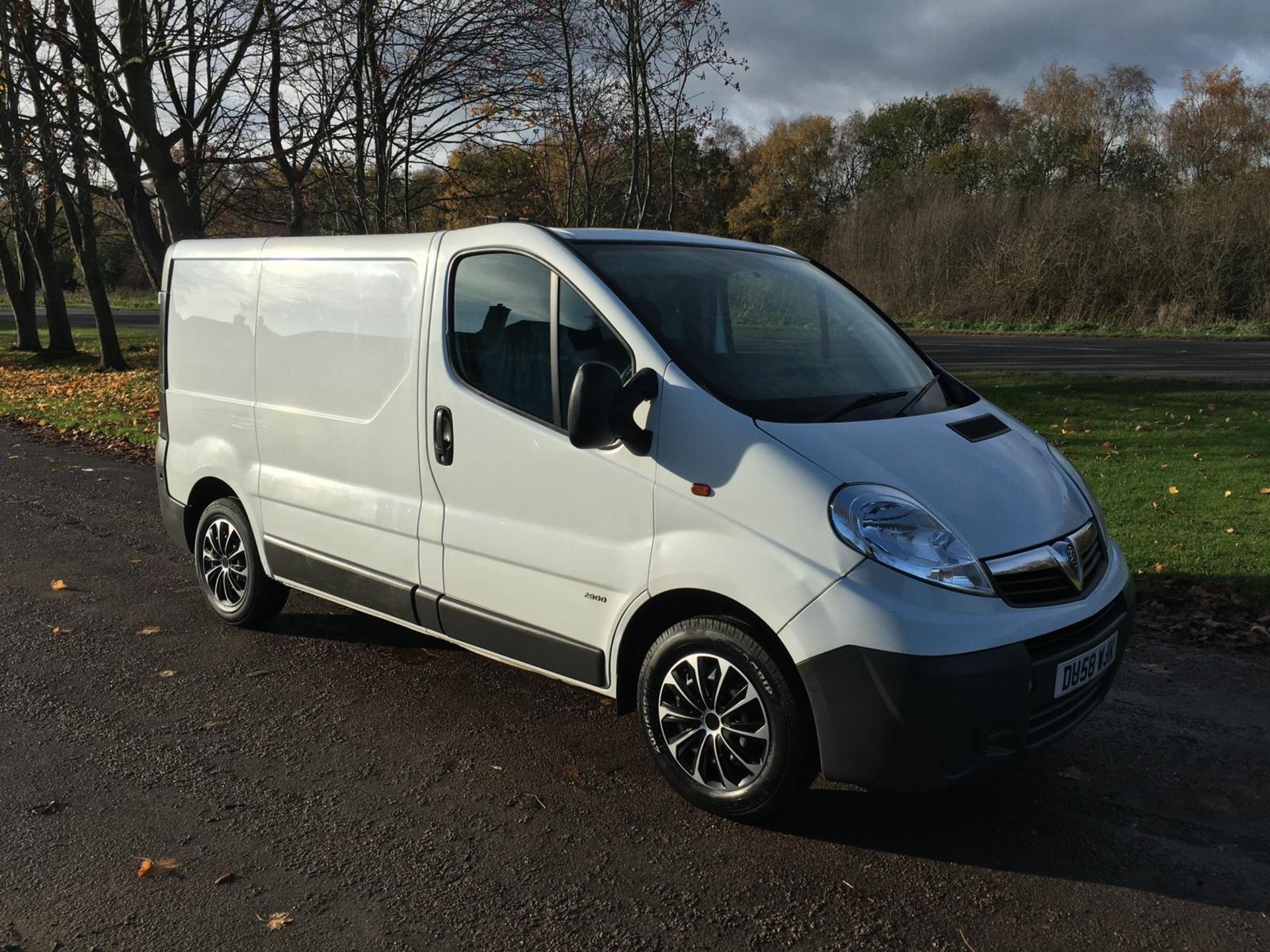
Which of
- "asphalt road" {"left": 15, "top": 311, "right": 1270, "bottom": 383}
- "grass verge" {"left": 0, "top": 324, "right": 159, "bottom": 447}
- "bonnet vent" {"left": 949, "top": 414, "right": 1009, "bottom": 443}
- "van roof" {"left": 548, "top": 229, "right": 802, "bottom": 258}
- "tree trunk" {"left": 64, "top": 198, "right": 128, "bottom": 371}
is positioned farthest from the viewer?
"tree trunk" {"left": 64, "top": 198, "right": 128, "bottom": 371}

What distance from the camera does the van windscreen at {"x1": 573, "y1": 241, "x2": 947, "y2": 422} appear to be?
363cm

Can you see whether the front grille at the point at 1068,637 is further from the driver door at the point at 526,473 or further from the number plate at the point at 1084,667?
the driver door at the point at 526,473

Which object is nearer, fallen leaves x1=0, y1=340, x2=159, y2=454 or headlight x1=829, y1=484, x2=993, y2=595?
headlight x1=829, y1=484, x2=993, y2=595

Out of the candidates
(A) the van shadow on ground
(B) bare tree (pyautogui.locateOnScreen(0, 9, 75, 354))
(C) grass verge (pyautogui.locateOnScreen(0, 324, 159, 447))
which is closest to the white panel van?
(A) the van shadow on ground

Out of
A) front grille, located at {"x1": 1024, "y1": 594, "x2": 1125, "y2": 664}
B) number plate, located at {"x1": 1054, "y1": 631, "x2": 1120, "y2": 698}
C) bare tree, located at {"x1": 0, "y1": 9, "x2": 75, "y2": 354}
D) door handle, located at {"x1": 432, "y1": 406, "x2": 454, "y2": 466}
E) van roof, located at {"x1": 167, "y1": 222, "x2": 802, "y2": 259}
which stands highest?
bare tree, located at {"x1": 0, "y1": 9, "x2": 75, "y2": 354}

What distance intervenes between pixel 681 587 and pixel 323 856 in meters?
1.41

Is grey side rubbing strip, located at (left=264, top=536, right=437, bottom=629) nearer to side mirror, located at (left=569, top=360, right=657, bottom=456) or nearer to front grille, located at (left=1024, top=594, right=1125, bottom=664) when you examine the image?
side mirror, located at (left=569, top=360, right=657, bottom=456)

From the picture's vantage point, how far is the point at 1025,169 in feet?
137

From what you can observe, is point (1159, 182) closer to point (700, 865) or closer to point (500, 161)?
point (500, 161)

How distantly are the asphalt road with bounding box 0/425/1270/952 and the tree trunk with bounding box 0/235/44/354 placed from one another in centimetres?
2470

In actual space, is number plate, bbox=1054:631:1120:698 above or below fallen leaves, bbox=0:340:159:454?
above

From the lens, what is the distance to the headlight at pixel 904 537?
3.12m

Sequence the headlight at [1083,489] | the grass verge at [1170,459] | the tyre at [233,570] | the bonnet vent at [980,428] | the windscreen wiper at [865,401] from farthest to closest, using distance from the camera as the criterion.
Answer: the grass verge at [1170,459], the tyre at [233,570], the headlight at [1083,489], the bonnet vent at [980,428], the windscreen wiper at [865,401]

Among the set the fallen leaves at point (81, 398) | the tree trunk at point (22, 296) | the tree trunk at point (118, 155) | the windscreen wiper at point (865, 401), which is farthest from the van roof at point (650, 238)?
the tree trunk at point (22, 296)
